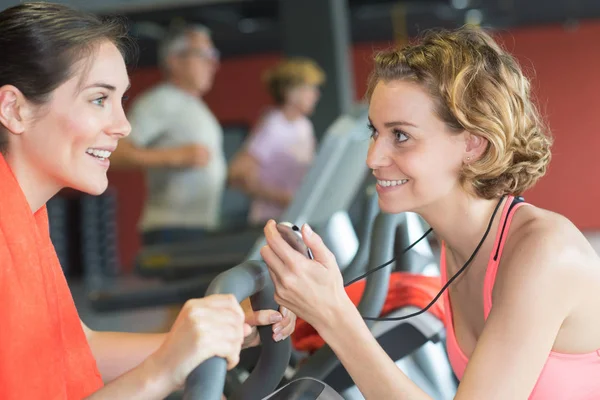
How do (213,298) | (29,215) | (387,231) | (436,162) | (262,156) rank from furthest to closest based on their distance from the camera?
(262,156), (387,231), (436,162), (29,215), (213,298)

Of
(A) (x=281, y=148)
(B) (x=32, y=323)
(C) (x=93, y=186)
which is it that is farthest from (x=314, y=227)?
(A) (x=281, y=148)

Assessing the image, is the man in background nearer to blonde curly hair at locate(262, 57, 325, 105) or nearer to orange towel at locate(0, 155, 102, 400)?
blonde curly hair at locate(262, 57, 325, 105)

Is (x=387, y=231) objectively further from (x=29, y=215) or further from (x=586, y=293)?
(x=29, y=215)

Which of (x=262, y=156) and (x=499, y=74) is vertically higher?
(x=499, y=74)

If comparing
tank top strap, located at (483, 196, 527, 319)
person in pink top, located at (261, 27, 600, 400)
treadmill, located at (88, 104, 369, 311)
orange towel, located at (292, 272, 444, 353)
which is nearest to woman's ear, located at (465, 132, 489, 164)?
person in pink top, located at (261, 27, 600, 400)

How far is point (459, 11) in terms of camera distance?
1038 centimetres

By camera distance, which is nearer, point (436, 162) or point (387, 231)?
point (436, 162)

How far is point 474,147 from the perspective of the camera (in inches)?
48.1

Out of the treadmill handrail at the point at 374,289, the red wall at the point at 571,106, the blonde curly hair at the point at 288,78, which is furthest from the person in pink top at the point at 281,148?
the red wall at the point at 571,106

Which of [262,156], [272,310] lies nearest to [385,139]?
[272,310]

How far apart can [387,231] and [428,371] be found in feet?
0.88

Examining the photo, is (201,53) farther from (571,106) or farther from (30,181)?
(571,106)

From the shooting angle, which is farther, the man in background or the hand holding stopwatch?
the man in background

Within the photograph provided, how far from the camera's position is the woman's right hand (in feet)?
2.76
